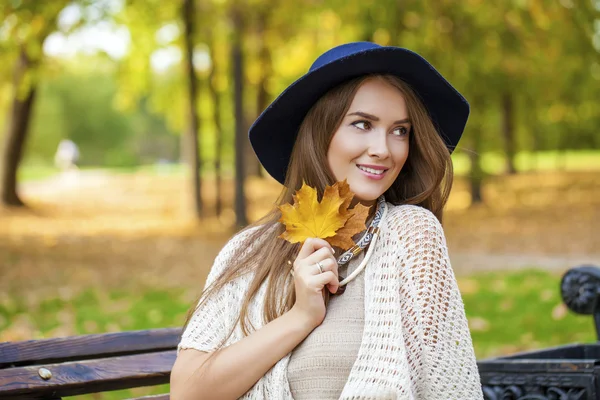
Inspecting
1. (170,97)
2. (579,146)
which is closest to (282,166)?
(170,97)

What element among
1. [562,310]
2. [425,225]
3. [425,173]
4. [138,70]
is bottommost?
[562,310]

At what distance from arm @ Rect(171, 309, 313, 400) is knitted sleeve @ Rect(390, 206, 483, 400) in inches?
11.1

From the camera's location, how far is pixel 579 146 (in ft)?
168

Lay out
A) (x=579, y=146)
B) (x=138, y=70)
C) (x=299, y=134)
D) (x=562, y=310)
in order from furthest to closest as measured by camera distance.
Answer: (x=579, y=146), (x=138, y=70), (x=562, y=310), (x=299, y=134)

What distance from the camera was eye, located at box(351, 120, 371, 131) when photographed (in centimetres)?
244

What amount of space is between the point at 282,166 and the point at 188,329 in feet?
2.23

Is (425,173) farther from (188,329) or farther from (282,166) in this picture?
(188,329)

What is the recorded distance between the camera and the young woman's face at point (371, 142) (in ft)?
7.95

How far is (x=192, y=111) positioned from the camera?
1655 centimetres

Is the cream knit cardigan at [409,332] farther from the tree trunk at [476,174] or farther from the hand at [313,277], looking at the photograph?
the tree trunk at [476,174]

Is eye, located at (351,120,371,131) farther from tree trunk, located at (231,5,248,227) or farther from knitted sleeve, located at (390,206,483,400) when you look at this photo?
tree trunk, located at (231,5,248,227)

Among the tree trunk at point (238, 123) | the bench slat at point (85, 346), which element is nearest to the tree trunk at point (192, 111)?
the tree trunk at point (238, 123)

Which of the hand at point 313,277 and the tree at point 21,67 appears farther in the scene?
the tree at point 21,67

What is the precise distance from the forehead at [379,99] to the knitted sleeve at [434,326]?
404mm
